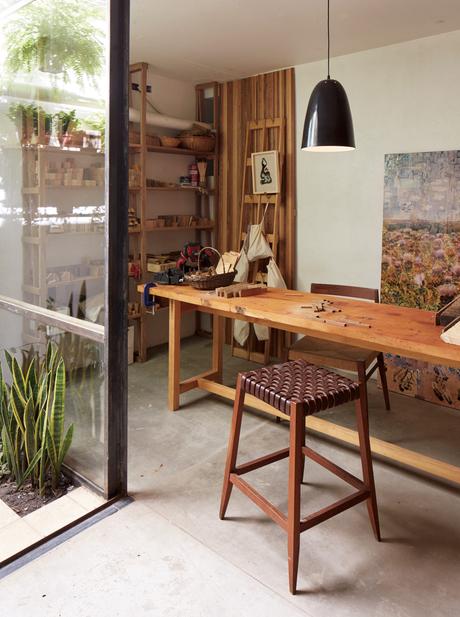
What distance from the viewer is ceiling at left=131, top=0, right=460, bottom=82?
3.25m

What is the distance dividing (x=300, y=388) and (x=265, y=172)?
308 centimetres

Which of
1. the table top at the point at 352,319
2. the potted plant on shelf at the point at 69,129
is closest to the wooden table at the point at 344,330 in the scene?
the table top at the point at 352,319

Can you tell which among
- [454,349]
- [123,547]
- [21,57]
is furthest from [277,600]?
[21,57]

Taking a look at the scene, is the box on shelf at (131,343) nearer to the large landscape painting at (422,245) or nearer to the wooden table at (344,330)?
the wooden table at (344,330)

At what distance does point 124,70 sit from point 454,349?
1.85 m

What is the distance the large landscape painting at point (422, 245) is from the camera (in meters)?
3.88

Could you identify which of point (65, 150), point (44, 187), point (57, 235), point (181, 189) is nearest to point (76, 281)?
point (57, 235)

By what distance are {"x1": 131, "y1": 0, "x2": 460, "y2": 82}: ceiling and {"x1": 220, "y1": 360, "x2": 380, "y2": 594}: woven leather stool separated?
229 centimetres

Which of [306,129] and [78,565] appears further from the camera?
[306,129]

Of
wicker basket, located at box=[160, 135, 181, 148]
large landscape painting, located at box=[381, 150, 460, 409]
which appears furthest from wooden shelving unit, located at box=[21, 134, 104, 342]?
large landscape painting, located at box=[381, 150, 460, 409]

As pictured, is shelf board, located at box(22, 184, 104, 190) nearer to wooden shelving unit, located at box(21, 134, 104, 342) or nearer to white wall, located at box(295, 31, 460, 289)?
wooden shelving unit, located at box(21, 134, 104, 342)

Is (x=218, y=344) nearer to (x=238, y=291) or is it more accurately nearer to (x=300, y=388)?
(x=238, y=291)

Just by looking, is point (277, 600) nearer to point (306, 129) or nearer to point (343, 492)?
point (343, 492)

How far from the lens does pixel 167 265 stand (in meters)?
4.88
